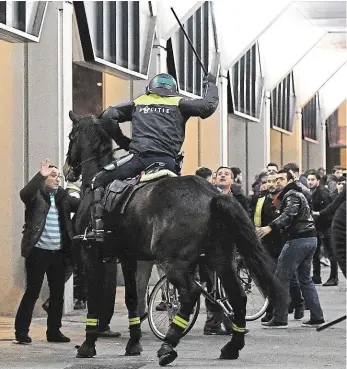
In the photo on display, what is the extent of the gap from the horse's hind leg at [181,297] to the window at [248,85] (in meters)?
18.2

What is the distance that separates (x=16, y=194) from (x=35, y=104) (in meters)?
1.20

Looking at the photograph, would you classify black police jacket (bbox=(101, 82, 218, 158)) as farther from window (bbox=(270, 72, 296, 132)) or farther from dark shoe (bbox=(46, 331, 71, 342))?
window (bbox=(270, 72, 296, 132))

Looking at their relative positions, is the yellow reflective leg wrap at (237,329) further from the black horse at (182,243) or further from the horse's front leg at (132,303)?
the horse's front leg at (132,303)

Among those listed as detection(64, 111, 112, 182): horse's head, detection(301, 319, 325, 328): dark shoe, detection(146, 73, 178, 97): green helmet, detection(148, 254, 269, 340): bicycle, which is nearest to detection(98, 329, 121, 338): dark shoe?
detection(148, 254, 269, 340): bicycle

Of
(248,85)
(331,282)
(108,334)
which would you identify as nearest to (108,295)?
A: (108,334)

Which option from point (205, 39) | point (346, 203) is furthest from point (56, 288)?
point (205, 39)

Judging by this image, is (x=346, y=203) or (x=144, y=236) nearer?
(x=346, y=203)

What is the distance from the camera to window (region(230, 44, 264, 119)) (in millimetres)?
29266

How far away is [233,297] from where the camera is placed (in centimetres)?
1104

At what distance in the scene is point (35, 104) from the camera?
15.7 m

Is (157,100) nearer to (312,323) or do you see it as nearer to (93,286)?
(93,286)

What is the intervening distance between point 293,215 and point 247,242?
138 inches

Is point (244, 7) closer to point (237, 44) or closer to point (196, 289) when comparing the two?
point (237, 44)

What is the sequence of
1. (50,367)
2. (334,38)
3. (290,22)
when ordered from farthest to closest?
1. (334,38)
2. (290,22)
3. (50,367)
